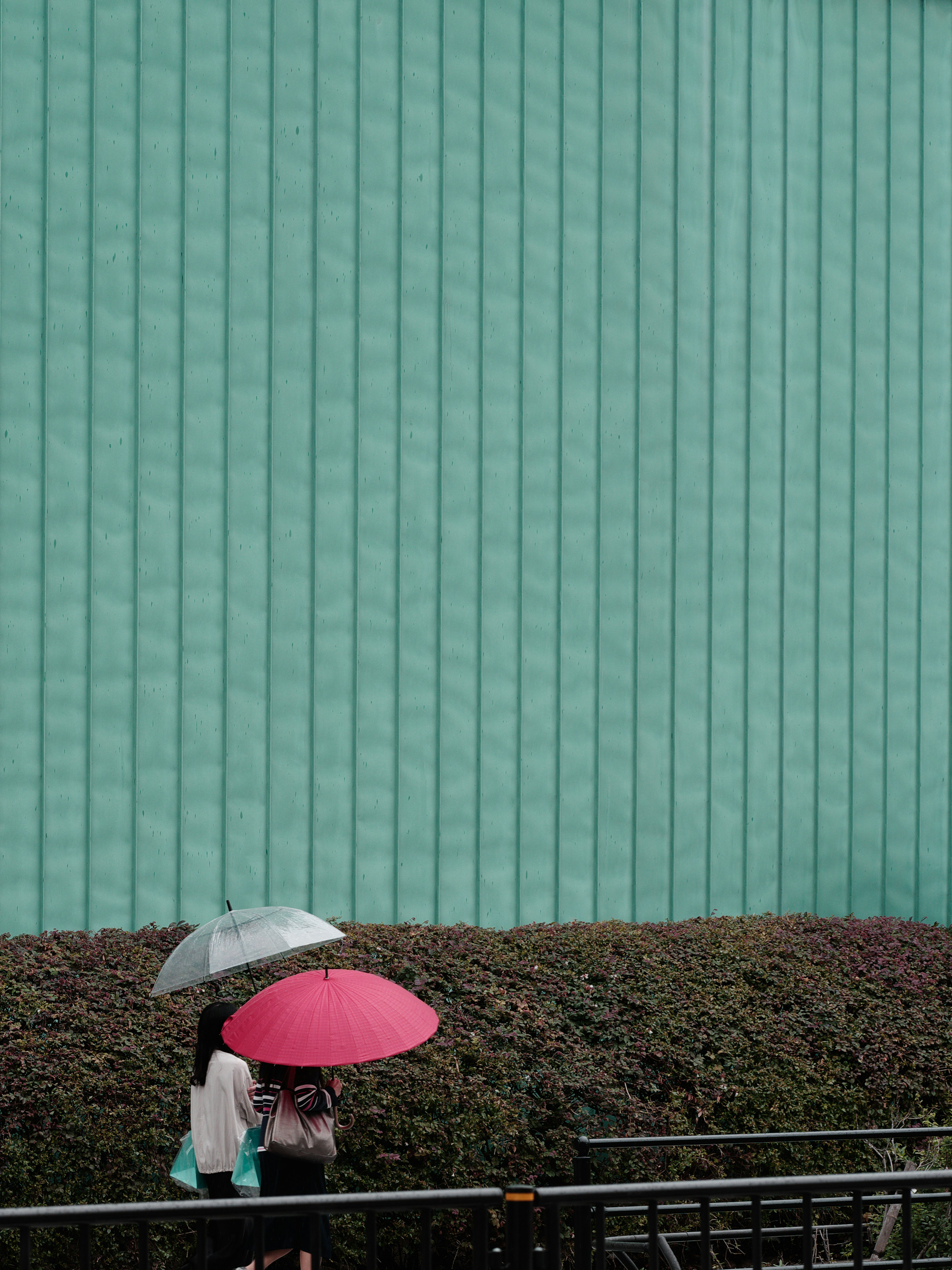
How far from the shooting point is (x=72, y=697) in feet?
27.9

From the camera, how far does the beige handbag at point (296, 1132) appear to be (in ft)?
17.9

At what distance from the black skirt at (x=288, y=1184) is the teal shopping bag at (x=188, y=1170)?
307 millimetres

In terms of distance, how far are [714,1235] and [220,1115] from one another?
88.6 inches

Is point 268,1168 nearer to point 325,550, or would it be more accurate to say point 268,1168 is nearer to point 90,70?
point 325,550

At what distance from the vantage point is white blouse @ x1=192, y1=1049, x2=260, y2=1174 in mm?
5668

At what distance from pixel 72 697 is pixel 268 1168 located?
3894 mm

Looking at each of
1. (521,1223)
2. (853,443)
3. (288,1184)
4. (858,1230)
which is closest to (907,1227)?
(858,1230)

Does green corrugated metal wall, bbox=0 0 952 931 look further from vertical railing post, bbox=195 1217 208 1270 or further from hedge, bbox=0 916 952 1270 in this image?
vertical railing post, bbox=195 1217 208 1270

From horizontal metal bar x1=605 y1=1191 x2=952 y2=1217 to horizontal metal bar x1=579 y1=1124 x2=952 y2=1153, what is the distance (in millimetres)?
270

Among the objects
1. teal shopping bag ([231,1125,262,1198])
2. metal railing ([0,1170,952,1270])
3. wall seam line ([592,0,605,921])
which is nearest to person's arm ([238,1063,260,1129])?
teal shopping bag ([231,1125,262,1198])

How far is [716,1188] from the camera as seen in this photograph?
384 centimetres

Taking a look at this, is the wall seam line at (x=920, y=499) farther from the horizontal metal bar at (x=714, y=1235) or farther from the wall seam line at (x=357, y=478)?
the wall seam line at (x=357, y=478)

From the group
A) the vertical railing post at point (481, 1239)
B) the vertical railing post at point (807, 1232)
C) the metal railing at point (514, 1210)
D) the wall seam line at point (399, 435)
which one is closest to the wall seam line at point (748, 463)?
the wall seam line at point (399, 435)

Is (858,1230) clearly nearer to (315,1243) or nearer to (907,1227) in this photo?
(907,1227)
